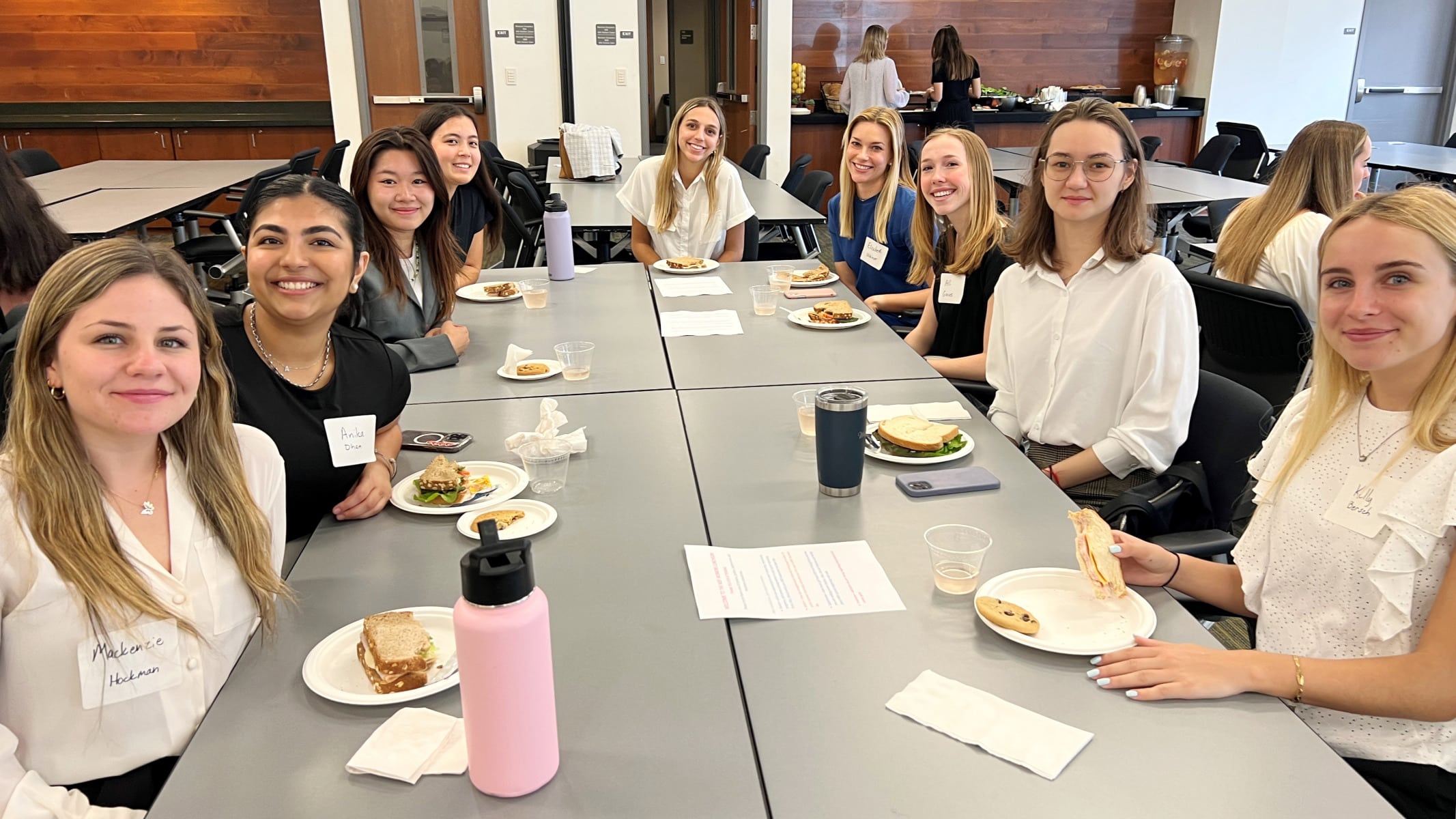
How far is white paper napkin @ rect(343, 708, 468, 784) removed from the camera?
106 cm

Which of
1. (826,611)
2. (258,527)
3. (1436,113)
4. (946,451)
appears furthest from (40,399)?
(1436,113)

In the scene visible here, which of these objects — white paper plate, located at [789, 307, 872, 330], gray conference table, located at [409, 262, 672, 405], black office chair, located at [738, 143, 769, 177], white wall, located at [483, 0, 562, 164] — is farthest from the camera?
white wall, located at [483, 0, 562, 164]

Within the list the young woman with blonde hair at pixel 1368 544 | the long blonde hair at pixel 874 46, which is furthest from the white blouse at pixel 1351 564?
the long blonde hair at pixel 874 46

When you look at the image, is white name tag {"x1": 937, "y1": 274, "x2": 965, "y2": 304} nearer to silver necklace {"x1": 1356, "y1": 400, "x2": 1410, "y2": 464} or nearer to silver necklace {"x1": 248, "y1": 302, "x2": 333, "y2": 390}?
silver necklace {"x1": 1356, "y1": 400, "x2": 1410, "y2": 464}

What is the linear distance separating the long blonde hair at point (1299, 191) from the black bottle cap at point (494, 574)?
306 cm

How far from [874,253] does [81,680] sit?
10.1ft

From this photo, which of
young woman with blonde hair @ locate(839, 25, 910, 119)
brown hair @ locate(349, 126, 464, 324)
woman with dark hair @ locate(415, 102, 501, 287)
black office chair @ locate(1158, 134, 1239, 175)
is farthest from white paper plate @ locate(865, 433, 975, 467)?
young woman with blonde hair @ locate(839, 25, 910, 119)

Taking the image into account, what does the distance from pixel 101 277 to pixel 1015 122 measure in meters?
9.17

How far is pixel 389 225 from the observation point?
9.28 feet

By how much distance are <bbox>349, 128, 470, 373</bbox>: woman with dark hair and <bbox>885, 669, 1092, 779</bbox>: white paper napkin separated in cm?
180

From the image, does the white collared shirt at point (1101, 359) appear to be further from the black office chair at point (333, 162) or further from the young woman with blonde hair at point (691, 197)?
the black office chair at point (333, 162)

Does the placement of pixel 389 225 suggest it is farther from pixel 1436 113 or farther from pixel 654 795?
pixel 1436 113

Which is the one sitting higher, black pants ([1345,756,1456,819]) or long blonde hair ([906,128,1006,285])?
long blonde hair ([906,128,1006,285])

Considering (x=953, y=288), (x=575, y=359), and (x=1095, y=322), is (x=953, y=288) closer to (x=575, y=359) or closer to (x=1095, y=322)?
(x=1095, y=322)
